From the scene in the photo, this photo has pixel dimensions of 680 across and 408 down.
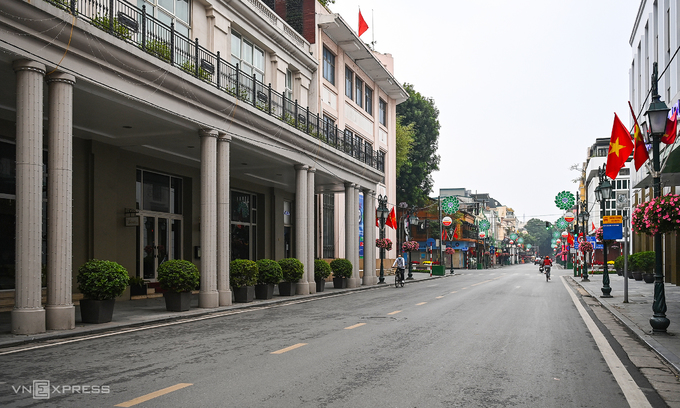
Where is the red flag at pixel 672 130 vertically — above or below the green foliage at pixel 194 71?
below

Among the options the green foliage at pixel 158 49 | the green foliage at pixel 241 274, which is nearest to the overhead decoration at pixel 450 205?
the green foliage at pixel 241 274

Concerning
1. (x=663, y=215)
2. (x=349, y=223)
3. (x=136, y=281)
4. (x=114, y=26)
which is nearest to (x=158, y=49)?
(x=114, y=26)

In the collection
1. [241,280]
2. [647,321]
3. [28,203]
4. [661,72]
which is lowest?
[647,321]

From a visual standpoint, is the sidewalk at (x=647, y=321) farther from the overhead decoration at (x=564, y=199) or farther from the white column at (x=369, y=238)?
the overhead decoration at (x=564, y=199)

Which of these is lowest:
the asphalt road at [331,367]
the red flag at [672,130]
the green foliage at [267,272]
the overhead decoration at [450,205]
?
A: the asphalt road at [331,367]

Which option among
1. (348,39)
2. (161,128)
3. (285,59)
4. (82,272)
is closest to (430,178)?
(348,39)

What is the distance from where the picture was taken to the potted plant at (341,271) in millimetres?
28406

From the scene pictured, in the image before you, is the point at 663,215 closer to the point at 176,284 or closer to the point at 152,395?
the point at 152,395

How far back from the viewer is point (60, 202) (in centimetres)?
1236

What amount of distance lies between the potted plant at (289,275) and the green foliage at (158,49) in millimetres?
9500

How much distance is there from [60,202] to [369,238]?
66.8 feet

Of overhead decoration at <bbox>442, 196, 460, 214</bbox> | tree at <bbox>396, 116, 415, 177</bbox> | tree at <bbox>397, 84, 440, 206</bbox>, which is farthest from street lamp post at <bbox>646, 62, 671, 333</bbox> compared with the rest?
tree at <bbox>397, 84, 440, 206</bbox>

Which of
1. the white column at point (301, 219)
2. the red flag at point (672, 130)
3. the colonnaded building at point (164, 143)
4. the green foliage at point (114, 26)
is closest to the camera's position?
the colonnaded building at point (164, 143)

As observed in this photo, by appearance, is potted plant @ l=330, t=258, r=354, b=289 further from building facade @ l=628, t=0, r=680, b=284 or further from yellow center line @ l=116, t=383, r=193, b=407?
yellow center line @ l=116, t=383, r=193, b=407
